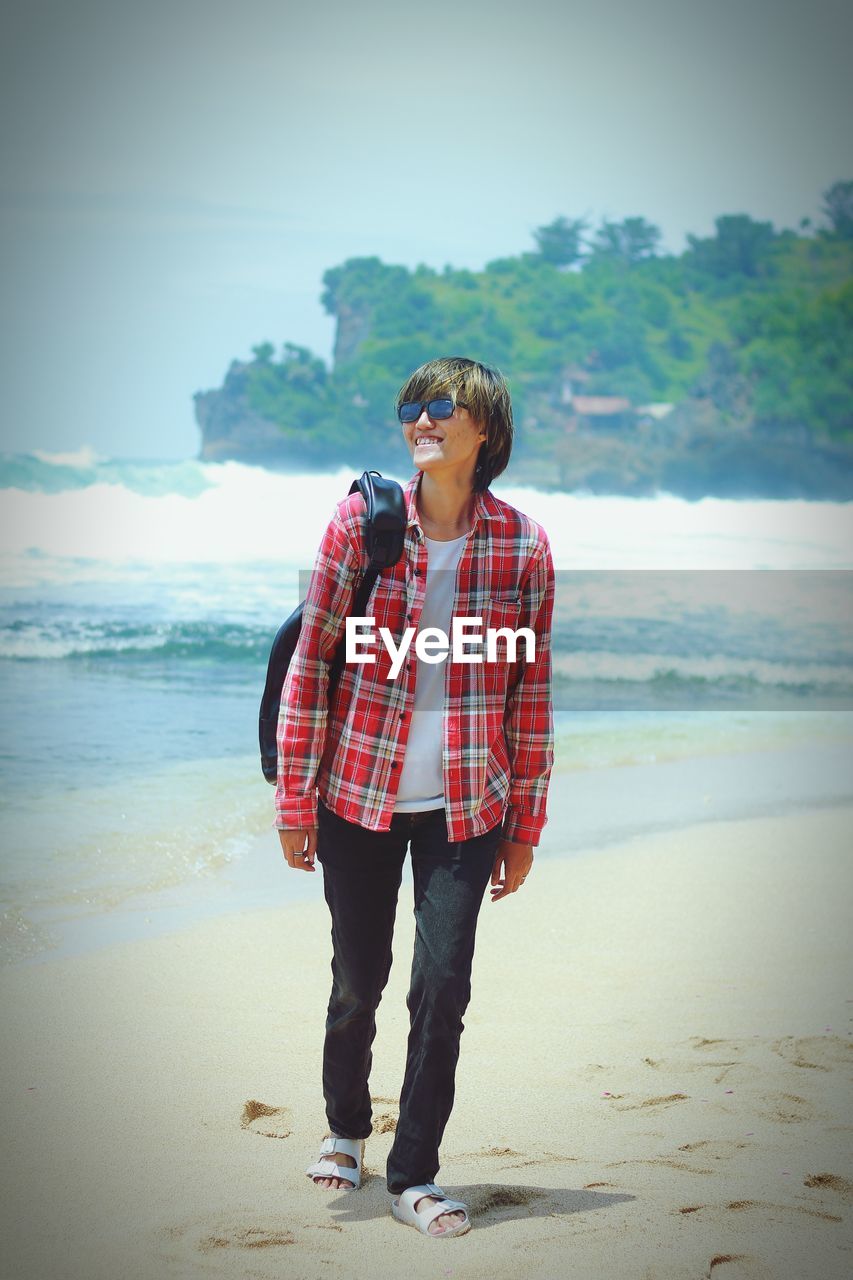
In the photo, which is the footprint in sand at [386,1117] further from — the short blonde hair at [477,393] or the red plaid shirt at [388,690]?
the short blonde hair at [477,393]

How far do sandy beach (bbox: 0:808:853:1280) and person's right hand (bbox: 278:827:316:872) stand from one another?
66 cm

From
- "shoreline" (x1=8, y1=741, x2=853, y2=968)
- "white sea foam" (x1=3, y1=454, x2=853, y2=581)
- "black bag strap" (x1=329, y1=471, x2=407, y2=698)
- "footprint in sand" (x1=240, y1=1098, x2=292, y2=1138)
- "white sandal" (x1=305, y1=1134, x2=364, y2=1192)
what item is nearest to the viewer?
"black bag strap" (x1=329, y1=471, x2=407, y2=698)

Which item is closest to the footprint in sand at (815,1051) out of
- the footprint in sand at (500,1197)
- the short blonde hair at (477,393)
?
the footprint in sand at (500,1197)

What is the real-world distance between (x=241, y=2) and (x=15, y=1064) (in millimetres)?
29146

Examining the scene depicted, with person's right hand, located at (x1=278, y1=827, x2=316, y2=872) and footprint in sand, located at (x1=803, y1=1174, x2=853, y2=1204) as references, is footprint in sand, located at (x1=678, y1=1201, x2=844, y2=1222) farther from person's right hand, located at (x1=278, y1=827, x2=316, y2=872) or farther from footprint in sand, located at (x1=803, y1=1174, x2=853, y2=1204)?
person's right hand, located at (x1=278, y1=827, x2=316, y2=872)

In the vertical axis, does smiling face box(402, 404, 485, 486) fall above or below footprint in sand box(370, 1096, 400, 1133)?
above

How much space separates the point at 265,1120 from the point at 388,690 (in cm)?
116

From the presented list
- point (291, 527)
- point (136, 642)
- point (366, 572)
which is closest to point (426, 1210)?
point (366, 572)

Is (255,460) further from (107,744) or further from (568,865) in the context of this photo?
(568,865)

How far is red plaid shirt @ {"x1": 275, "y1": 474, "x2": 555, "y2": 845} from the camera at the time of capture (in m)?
2.40

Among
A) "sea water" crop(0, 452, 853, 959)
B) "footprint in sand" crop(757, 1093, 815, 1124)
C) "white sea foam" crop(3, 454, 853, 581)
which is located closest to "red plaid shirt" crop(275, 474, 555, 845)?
"footprint in sand" crop(757, 1093, 815, 1124)

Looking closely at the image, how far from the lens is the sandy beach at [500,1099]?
238cm


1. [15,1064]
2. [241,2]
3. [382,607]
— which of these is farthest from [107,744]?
[241,2]

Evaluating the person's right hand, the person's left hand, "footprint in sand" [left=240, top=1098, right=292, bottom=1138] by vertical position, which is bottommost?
"footprint in sand" [left=240, top=1098, right=292, bottom=1138]
